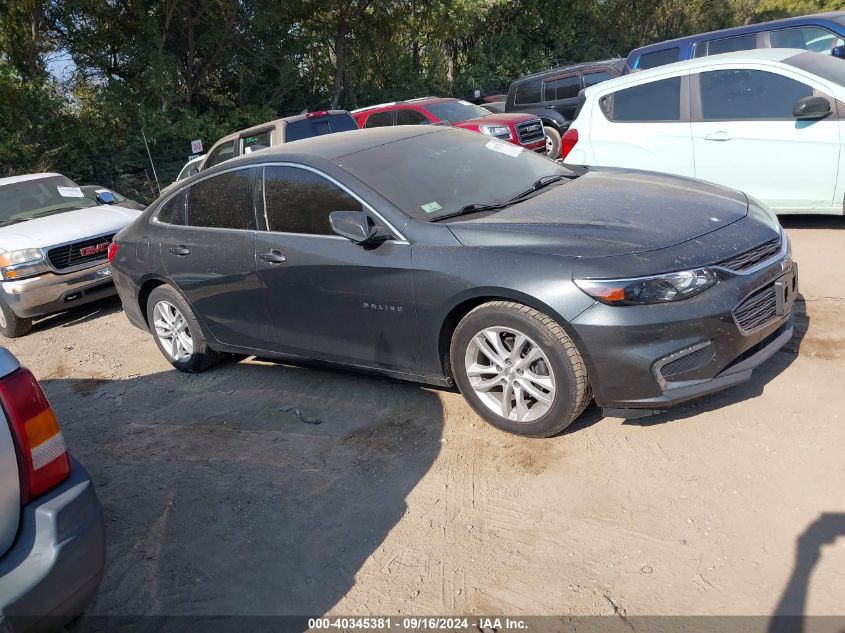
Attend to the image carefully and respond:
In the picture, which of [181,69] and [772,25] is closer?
[772,25]

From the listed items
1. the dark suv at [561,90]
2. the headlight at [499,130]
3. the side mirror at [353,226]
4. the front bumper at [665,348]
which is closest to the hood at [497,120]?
the headlight at [499,130]

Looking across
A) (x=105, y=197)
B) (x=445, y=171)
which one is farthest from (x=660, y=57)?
(x=105, y=197)

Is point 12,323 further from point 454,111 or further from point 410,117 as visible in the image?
point 454,111

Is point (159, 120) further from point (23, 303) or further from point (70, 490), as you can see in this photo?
point (70, 490)

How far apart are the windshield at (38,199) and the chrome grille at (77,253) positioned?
109cm

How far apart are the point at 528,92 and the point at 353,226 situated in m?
12.0

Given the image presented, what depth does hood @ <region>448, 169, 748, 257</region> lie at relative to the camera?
11.9 ft

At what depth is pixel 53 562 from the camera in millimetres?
2381

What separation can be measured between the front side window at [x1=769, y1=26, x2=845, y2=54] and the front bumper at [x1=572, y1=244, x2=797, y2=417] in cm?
829

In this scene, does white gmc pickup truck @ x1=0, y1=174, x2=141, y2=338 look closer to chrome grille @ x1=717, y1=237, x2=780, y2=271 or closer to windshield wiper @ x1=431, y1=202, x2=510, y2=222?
windshield wiper @ x1=431, y1=202, x2=510, y2=222

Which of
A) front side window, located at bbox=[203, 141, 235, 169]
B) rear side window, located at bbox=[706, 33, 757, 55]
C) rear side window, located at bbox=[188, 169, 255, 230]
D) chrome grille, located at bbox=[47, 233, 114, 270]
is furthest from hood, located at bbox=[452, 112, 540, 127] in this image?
rear side window, located at bbox=[188, 169, 255, 230]

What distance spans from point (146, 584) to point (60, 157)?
1412cm

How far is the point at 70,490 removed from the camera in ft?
8.48

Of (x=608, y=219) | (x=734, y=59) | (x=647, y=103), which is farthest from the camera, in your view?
(x=647, y=103)
